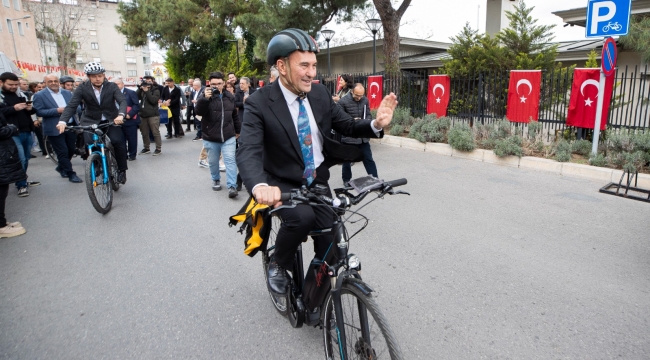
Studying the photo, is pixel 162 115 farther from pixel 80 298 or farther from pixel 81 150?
pixel 80 298

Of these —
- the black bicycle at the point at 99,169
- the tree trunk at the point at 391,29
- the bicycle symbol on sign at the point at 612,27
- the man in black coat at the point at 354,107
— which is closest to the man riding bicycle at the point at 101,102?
the black bicycle at the point at 99,169

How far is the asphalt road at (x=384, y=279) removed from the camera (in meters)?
2.96

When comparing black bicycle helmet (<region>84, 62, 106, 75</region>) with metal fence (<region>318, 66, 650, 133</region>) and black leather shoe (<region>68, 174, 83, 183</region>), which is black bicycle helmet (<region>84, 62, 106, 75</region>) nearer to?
black leather shoe (<region>68, 174, 83, 183</region>)

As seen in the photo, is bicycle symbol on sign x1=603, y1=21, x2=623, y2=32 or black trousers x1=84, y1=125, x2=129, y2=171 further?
bicycle symbol on sign x1=603, y1=21, x2=623, y2=32

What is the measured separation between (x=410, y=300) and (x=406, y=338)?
54cm

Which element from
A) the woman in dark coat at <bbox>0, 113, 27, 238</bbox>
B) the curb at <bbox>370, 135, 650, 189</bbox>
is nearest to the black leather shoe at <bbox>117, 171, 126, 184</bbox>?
the woman in dark coat at <bbox>0, 113, 27, 238</bbox>

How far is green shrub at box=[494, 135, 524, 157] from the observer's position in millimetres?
8570

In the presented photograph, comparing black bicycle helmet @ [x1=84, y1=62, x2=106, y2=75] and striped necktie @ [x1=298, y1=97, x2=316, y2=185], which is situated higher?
black bicycle helmet @ [x1=84, y1=62, x2=106, y2=75]

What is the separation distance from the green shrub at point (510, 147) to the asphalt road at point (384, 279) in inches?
74.1

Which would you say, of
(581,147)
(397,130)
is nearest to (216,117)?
(397,130)

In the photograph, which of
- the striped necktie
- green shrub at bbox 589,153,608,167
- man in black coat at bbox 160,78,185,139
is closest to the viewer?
the striped necktie

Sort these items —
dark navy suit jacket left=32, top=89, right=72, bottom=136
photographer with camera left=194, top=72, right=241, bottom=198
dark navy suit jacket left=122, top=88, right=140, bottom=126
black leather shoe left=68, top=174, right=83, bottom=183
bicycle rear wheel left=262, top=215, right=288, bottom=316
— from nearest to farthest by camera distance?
bicycle rear wheel left=262, top=215, right=288, bottom=316, photographer with camera left=194, top=72, right=241, bottom=198, dark navy suit jacket left=32, top=89, right=72, bottom=136, black leather shoe left=68, top=174, right=83, bottom=183, dark navy suit jacket left=122, top=88, right=140, bottom=126

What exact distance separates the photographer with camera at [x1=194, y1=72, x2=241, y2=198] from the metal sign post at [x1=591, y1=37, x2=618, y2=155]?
6.56 metres

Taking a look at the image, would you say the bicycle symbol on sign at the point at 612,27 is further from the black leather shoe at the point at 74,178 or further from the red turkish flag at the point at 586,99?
the black leather shoe at the point at 74,178
